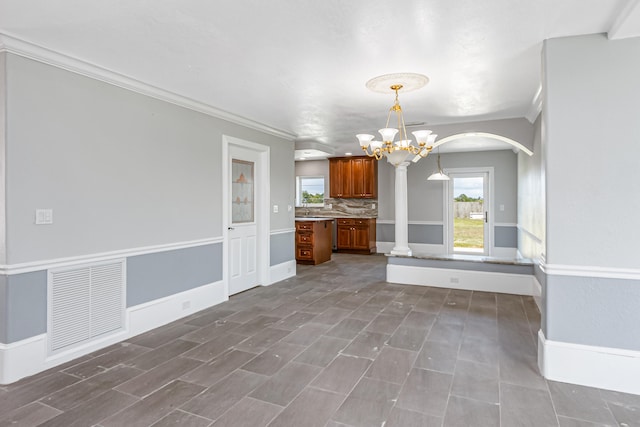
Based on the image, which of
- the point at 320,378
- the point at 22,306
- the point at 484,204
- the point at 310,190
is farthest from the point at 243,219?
the point at 484,204

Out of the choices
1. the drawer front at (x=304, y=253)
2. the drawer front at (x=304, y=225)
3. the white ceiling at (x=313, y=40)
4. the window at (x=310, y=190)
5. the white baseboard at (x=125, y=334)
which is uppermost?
the white ceiling at (x=313, y=40)

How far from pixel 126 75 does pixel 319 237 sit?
16.2ft

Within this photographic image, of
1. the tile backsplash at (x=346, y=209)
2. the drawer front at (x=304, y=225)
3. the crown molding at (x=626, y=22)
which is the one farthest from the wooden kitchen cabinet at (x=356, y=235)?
the crown molding at (x=626, y=22)

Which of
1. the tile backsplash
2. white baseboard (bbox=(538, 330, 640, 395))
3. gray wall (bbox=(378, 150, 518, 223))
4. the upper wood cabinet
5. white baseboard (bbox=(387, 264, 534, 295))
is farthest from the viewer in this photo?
the tile backsplash

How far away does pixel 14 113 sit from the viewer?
259cm

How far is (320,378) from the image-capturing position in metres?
2.60

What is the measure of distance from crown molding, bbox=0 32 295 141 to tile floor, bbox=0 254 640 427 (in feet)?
7.81

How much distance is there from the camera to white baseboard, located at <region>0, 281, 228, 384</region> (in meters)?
2.56

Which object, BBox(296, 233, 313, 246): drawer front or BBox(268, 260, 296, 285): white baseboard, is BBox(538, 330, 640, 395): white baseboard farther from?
BBox(296, 233, 313, 246): drawer front

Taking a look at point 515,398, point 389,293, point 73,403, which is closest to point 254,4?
point 73,403

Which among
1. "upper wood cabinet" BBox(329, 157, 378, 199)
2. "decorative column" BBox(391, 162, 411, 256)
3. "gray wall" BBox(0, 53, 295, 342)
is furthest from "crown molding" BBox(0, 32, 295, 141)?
"upper wood cabinet" BBox(329, 157, 378, 199)

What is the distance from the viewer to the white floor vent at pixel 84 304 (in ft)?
9.26

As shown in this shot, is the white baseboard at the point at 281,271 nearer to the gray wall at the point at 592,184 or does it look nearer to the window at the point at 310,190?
the window at the point at 310,190

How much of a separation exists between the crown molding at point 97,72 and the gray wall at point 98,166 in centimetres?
5
